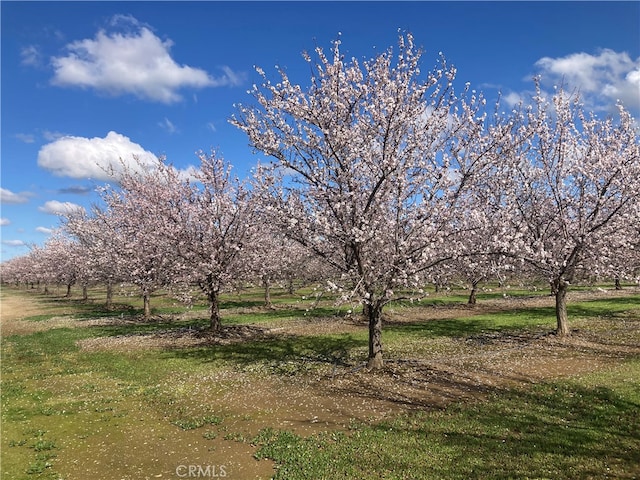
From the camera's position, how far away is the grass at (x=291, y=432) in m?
9.38

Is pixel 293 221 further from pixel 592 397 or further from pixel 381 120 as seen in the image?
pixel 592 397

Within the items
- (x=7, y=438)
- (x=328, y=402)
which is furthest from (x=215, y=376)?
(x=7, y=438)

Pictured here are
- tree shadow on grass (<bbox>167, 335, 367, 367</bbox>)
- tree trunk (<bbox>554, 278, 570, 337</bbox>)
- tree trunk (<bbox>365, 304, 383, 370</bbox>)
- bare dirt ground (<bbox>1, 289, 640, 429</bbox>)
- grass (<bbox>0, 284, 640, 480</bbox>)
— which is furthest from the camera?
tree trunk (<bbox>554, 278, 570, 337</bbox>)

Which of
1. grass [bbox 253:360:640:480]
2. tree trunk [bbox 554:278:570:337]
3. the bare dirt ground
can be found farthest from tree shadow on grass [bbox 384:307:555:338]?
grass [bbox 253:360:640:480]

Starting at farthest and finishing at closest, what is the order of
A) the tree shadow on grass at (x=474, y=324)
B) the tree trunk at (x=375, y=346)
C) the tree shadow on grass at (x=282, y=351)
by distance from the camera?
the tree shadow on grass at (x=474, y=324)
the tree shadow on grass at (x=282, y=351)
the tree trunk at (x=375, y=346)

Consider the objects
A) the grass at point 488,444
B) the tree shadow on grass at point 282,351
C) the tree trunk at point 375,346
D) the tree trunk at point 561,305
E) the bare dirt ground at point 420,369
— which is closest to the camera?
the grass at point 488,444

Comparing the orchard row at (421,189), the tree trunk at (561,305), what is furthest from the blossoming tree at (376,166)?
the tree trunk at (561,305)

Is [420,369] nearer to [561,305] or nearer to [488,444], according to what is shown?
[488,444]

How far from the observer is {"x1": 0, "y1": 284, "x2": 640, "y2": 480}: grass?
938 cm

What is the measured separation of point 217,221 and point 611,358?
22505 millimetres

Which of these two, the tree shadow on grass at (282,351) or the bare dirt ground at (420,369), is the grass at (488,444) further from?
the tree shadow on grass at (282,351)

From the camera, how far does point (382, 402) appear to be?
45.0 ft

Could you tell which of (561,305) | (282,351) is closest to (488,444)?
(282,351)

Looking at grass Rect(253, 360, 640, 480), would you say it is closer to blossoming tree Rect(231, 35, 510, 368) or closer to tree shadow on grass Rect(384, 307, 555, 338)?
blossoming tree Rect(231, 35, 510, 368)
